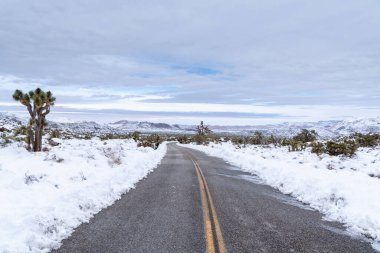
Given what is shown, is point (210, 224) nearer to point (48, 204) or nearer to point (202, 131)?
point (48, 204)

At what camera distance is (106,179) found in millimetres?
13953

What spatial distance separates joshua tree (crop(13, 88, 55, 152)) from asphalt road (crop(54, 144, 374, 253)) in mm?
18897

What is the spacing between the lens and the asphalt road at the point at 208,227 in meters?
7.00

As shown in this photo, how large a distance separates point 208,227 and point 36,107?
79.9 feet

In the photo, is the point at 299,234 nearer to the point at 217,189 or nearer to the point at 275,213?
the point at 275,213

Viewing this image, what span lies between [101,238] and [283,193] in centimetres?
885

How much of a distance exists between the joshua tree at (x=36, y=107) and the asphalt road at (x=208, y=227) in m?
18.9

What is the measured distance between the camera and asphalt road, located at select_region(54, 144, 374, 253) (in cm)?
700

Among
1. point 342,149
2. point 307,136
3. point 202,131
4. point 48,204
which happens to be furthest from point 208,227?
point 202,131

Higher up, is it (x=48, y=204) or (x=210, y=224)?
(x=48, y=204)

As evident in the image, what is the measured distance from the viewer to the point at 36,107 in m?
28.6

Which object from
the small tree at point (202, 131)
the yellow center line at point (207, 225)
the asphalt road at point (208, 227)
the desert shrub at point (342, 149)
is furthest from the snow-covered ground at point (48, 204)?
the small tree at point (202, 131)

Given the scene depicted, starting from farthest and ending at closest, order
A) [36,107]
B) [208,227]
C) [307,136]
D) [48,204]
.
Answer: [307,136]
[36,107]
[48,204]
[208,227]

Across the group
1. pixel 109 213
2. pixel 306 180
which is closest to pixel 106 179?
pixel 109 213
